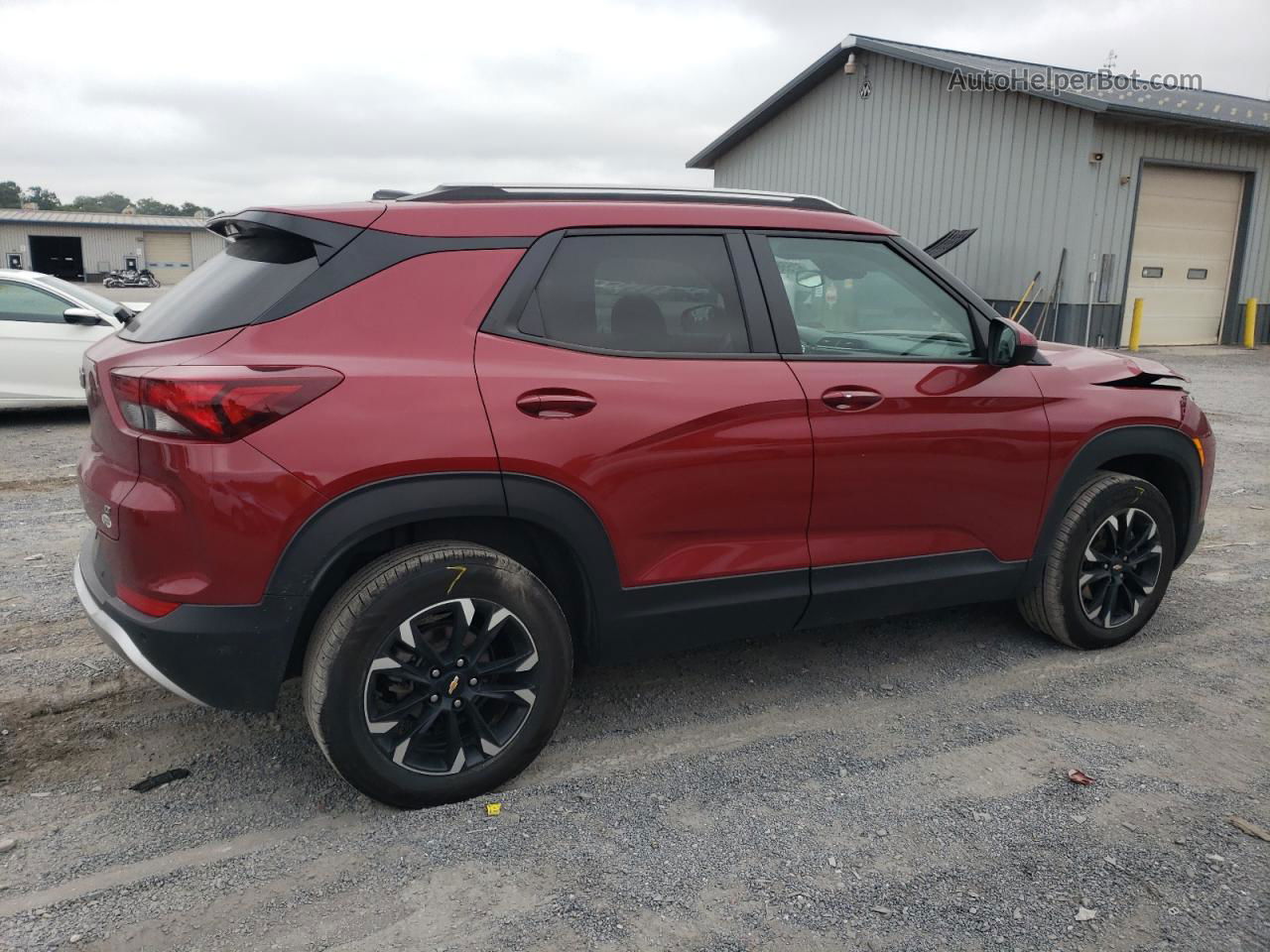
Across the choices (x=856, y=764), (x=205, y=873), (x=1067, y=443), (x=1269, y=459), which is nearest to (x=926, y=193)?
(x=1269, y=459)

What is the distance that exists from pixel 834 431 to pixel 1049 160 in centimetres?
1542

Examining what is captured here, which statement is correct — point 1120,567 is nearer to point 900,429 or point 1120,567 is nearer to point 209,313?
point 900,429

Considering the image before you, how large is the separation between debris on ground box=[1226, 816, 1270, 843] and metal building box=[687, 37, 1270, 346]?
14728mm

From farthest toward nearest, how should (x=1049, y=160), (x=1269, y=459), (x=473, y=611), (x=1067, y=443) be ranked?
(x=1049, y=160), (x=1269, y=459), (x=1067, y=443), (x=473, y=611)

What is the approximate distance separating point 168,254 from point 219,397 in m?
68.2

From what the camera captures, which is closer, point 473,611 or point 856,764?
point 473,611

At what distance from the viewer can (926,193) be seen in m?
18.6

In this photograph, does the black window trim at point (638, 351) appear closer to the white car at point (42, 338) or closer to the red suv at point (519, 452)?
the red suv at point (519, 452)

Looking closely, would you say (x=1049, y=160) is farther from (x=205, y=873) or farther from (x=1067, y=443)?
(x=205, y=873)

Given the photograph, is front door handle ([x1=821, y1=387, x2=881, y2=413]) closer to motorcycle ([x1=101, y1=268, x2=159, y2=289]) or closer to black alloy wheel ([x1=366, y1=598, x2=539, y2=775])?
black alloy wheel ([x1=366, y1=598, x2=539, y2=775])

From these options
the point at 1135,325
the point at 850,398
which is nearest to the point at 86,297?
the point at 850,398

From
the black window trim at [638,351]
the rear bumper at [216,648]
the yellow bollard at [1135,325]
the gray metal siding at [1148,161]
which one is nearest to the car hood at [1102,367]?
the black window trim at [638,351]

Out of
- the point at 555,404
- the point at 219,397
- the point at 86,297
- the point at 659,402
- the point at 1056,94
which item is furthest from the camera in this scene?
the point at 1056,94

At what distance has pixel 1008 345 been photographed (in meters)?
3.54
